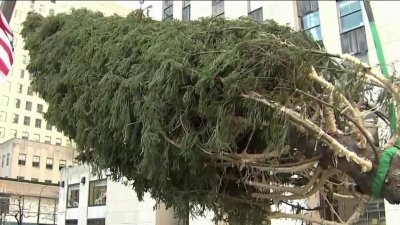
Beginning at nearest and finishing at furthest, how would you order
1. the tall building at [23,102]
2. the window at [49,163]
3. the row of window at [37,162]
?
the row of window at [37,162], the window at [49,163], the tall building at [23,102]

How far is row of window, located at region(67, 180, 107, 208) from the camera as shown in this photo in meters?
37.3

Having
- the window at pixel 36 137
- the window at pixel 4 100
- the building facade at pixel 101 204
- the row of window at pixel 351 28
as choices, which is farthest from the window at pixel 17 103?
the row of window at pixel 351 28

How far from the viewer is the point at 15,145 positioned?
2864 inches

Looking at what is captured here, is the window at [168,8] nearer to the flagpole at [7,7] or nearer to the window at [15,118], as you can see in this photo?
the flagpole at [7,7]

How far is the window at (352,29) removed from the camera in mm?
24714

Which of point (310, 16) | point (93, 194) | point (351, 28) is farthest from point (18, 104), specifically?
point (351, 28)

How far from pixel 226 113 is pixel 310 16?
71.2 feet

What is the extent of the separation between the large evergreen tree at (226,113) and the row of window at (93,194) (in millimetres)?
27020


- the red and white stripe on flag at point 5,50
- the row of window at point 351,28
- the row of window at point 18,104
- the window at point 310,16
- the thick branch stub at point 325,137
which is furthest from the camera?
the row of window at point 18,104

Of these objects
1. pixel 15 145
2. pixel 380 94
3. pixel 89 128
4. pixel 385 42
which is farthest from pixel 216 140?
pixel 15 145

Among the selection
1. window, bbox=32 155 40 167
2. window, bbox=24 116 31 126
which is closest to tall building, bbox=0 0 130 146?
window, bbox=24 116 31 126

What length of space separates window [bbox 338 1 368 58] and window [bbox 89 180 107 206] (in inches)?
767

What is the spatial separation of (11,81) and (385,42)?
7018 centimetres

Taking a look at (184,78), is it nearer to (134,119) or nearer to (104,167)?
(134,119)
